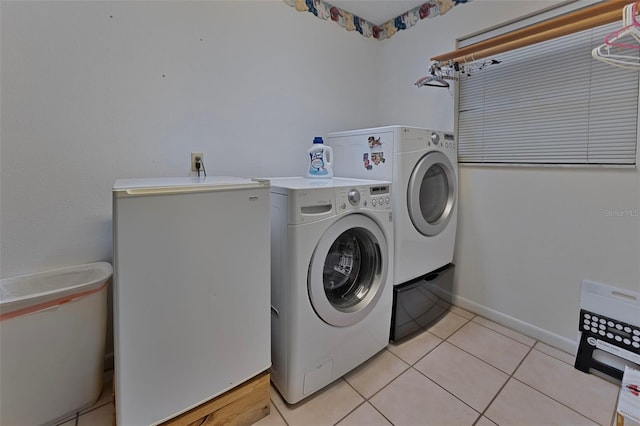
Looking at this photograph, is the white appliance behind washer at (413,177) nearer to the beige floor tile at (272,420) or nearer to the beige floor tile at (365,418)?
the beige floor tile at (365,418)

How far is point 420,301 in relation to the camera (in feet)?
5.96

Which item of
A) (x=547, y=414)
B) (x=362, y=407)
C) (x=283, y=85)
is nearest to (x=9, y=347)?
(x=362, y=407)

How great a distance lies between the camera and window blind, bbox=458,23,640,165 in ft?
4.77

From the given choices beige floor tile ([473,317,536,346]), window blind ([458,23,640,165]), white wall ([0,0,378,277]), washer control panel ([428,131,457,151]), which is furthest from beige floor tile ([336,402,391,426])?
window blind ([458,23,640,165])

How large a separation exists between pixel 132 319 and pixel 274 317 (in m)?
0.60

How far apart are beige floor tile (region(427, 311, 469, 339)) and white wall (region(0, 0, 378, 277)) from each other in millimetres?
1487

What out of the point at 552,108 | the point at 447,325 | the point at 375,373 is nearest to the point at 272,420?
the point at 375,373

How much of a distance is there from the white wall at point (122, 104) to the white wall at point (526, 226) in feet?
3.32

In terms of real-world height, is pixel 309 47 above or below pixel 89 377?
above

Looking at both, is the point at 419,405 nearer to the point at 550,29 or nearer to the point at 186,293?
the point at 186,293

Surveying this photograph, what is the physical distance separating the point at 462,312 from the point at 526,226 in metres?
0.76

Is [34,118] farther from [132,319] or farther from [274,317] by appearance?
[274,317]

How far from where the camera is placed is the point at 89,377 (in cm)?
124

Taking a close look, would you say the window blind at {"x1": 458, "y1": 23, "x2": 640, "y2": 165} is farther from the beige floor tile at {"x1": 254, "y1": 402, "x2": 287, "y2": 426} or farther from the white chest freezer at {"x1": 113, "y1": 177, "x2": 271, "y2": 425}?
the beige floor tile at {"x1": 254, "y1": 402, "x2": 287, "y2": 426}
